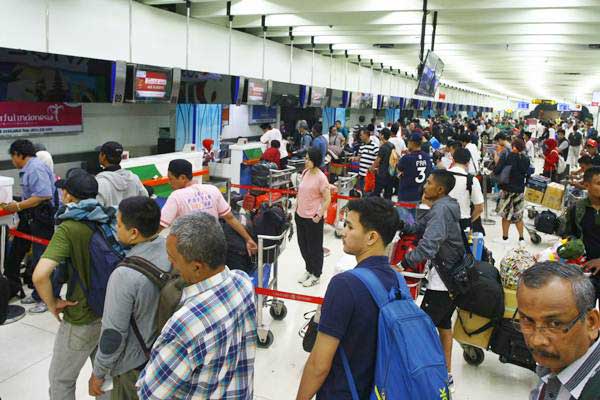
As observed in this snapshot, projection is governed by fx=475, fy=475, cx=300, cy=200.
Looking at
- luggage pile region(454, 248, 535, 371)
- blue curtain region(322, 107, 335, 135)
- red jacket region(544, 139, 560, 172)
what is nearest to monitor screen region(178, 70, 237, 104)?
luggage pile region(454, 248, 535, 371)

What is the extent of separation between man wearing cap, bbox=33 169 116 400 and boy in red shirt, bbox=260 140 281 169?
696 cm

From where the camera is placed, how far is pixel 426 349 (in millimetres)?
1672

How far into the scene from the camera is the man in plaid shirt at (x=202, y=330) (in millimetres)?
1693

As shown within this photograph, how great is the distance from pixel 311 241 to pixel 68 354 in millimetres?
3206

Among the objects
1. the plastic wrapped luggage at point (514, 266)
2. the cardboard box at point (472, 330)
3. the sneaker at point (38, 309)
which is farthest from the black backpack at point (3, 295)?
the plastic wrapped luggage at point (514, 266)

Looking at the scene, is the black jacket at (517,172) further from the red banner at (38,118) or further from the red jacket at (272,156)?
the red banner at (38,118)

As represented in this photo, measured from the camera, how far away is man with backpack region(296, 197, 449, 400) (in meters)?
1.65

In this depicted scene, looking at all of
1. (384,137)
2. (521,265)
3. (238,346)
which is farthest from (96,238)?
(384,137)

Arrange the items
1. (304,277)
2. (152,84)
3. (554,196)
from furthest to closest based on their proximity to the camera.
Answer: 1. (554,196)
2. (152,84)
3. (304,277)

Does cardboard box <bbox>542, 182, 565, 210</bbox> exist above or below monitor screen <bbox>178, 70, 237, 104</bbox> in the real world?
below

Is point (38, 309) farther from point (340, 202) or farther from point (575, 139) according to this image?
point (575, 139)

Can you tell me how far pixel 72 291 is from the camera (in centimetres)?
243

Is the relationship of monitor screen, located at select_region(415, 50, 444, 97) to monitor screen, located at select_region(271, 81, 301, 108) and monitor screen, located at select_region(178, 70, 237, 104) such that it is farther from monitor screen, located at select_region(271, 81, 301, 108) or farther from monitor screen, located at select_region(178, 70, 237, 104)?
monitor screen, located at select_region(271, 81, 301, 108)

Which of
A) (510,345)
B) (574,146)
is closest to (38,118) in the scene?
(510,345)
